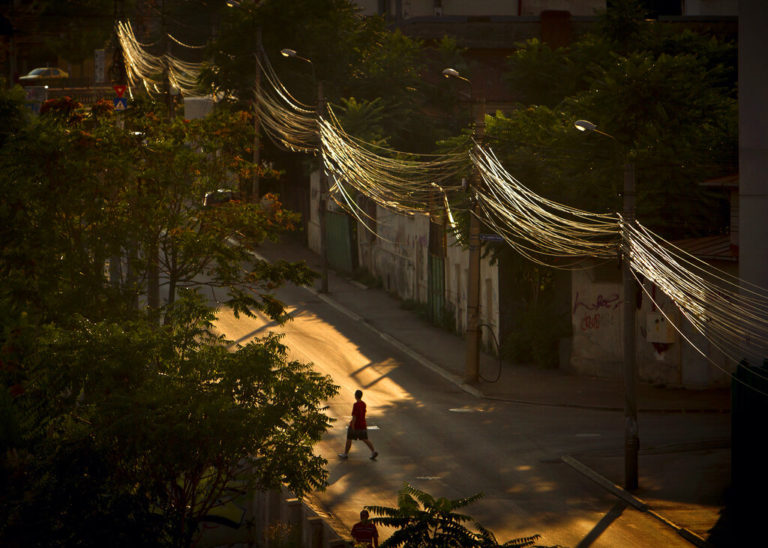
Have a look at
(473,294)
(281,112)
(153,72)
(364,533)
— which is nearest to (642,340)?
(473,294)

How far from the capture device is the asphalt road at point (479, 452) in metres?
20.0

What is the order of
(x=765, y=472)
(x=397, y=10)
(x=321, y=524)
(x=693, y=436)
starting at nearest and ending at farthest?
(x=321, y=524)
(x=765, y=472)
(x=693, y=436)
(x=397, y=10)

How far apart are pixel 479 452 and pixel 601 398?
6226 mm

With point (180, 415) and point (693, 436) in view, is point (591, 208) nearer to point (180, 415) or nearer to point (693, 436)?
point (693, 436)

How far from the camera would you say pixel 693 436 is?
25.7 metres

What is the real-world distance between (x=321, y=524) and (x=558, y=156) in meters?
18.2

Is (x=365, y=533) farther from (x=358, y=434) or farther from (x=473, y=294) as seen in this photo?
(x=473, y=294)

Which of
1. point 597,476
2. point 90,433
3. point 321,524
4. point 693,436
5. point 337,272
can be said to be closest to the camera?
point 90,433

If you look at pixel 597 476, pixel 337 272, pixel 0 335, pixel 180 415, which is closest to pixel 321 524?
pixel 180 415

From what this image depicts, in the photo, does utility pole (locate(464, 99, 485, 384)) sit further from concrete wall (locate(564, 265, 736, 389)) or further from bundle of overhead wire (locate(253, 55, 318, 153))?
bundle of overhead wire (locate(253, 55, 318, 153))

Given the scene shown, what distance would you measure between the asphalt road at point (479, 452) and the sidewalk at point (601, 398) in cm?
36

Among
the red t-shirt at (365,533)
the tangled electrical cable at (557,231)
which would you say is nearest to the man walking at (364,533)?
the red t-shirt at (365,533)

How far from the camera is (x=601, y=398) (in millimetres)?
29781

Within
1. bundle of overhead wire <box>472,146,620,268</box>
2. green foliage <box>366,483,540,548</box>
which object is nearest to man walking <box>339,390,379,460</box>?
bundle of overhead wire <box>472,146,620,268</box>
